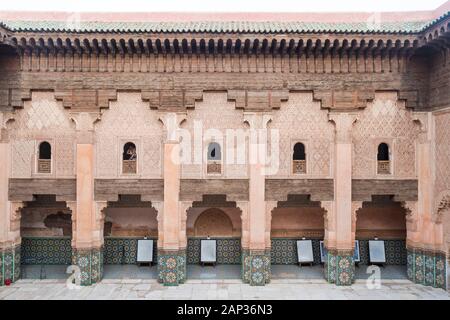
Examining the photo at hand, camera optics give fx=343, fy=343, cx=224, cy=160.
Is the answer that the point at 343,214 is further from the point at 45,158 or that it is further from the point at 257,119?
the point at 45,158

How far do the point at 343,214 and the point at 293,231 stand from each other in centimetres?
201

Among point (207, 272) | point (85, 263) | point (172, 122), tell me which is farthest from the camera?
point (207, 272)

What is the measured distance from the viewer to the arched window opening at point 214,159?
8672 mm

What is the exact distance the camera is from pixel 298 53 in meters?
8.53

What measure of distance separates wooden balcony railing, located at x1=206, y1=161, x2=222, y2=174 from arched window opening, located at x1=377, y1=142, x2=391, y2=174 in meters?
4.08

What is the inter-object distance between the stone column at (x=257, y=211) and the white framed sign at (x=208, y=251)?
1406 millimetres

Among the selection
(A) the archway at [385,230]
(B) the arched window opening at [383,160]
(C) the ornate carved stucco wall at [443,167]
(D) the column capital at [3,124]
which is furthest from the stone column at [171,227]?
A: (C) the ornate carved stucco wall at [443,167]

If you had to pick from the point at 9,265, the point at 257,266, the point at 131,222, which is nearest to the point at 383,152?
the point at 257,266

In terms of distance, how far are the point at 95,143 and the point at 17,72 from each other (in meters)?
2.60

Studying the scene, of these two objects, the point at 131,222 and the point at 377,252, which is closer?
the point at 377,252

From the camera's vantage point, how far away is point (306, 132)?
28.5 ft

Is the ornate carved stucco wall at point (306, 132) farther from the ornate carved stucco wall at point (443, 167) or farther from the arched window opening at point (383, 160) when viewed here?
the ornate carved stucco wall at point (443, 167)

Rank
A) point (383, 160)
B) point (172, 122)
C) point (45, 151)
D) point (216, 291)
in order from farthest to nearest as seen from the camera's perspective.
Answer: point (45, 151), point (383, 160), point (172, 122), point (216, 291)

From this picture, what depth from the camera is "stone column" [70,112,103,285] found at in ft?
27.7
